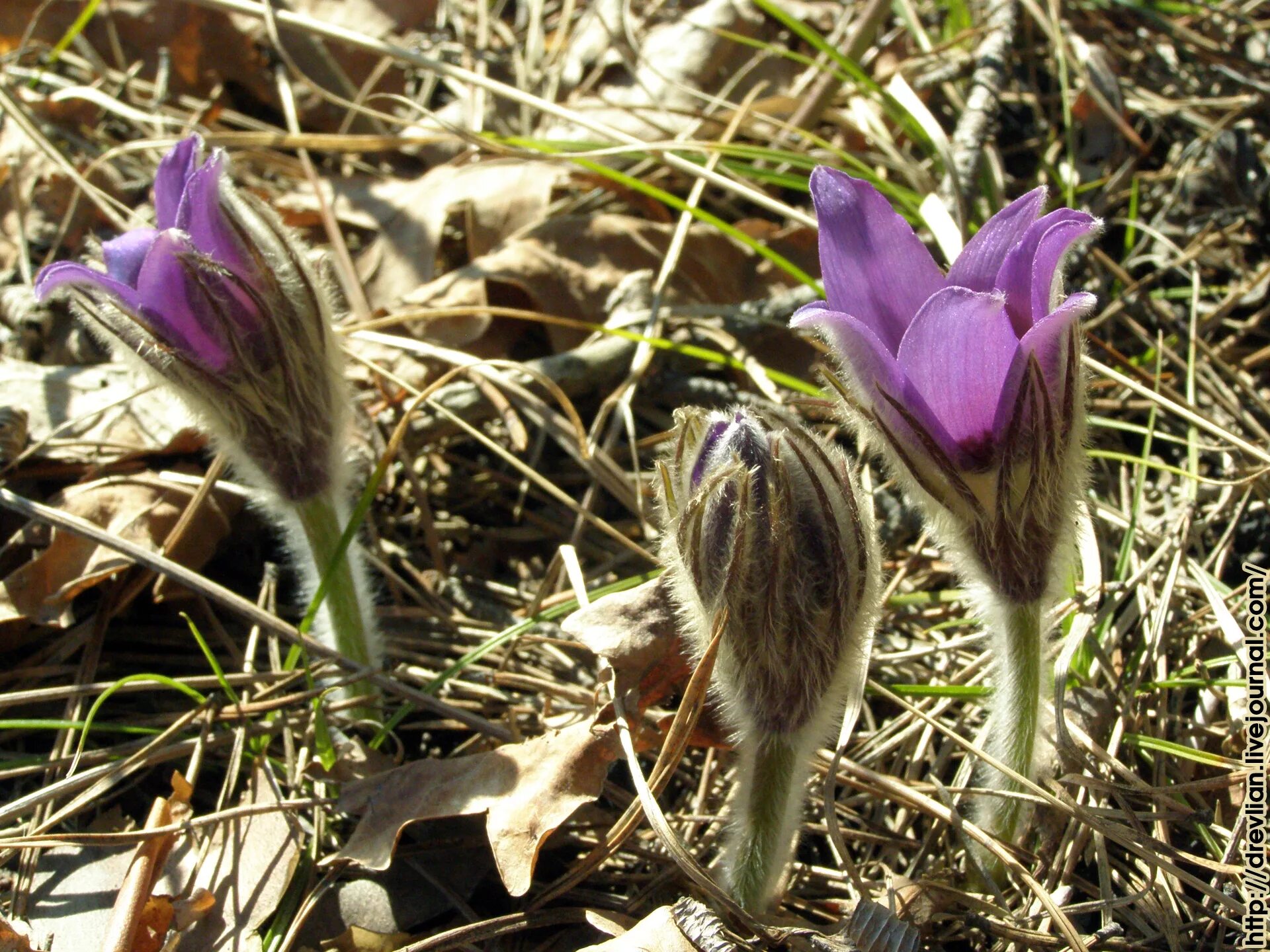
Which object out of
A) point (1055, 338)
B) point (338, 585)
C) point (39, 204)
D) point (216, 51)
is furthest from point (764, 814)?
point (216, 51)

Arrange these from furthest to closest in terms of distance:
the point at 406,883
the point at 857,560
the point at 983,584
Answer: the point at 406,883
the point at 983,584
the point at 857,560

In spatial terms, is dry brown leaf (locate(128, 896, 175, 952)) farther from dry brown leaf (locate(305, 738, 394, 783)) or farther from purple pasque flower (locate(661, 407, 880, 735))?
purple pasque flower (locate(661, 407, 880, 735))

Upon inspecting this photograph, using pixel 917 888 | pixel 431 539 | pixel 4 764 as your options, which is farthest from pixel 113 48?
pixel 917 888

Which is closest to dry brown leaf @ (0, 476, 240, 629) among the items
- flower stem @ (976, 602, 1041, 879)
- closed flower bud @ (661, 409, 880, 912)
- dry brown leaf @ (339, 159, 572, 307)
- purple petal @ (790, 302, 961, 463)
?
dry brown leaf @ (339, 159, 572, 307)

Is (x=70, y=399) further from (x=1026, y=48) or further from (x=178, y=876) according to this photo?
(x=1026, y=48)

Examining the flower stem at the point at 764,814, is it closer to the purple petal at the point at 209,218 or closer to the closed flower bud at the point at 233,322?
the closed flower bud at the point at 233,322

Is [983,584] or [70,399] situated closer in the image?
[983,584]
